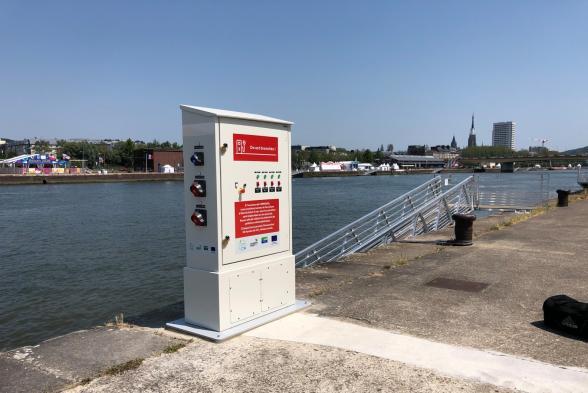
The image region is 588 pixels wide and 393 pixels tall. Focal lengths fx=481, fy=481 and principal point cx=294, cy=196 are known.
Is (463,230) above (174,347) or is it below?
above

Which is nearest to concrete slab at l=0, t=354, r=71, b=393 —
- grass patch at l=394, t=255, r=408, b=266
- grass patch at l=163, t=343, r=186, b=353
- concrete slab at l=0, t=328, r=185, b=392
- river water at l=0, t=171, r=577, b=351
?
concrete slab at l=0, t=328, r=185, b=392

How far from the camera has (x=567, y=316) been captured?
494cm

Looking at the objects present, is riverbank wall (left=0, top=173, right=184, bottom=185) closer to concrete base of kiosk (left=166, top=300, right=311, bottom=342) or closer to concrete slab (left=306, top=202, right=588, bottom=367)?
concrete slab (left=306, top=202, right=588, bottom=367)

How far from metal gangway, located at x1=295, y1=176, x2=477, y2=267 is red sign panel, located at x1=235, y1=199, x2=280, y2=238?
4.34m

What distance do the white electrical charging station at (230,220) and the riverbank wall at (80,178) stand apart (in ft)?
321

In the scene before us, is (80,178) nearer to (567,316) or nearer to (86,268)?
(86,268)

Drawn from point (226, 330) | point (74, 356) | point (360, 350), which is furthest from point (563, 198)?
point (74, 356)

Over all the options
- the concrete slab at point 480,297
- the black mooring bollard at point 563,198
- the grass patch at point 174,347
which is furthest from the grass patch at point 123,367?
the black mooring bollard at point 563,198

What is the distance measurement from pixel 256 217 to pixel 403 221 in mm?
7647

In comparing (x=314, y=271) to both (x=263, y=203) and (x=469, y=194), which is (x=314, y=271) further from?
(x=469, y=194)

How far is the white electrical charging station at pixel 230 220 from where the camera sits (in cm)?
492

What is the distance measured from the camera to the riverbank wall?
298 ft

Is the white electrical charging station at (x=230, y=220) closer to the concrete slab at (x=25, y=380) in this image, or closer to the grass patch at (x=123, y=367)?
the grass patch at (x=123, y=367)

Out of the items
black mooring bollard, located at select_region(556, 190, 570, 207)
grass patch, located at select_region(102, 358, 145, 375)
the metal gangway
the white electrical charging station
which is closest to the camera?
grass patch, located at select_region(102, 358, 145, 375)
